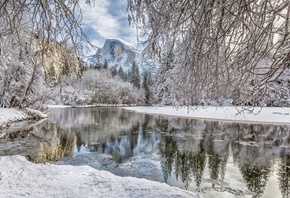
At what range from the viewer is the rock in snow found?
3475 mm

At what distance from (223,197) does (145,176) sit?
5.83 ft

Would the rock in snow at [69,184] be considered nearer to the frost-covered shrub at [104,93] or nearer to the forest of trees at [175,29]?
the forest of trees at [175,29]

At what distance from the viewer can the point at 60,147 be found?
8102 mm

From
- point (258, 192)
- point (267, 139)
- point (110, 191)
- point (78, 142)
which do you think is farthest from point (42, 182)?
point (267, 139)

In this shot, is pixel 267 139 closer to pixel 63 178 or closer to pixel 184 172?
pixel 184 172

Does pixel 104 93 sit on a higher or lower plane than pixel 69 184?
higher

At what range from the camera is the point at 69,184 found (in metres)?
3.87

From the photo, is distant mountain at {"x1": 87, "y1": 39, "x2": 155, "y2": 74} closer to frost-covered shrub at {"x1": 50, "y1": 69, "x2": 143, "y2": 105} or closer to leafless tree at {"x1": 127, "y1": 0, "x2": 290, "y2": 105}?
leafless tree at {"x1": 127, "y1": 0, "x2": 290, "y2": 105}

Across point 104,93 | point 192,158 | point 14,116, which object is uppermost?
point 104,93

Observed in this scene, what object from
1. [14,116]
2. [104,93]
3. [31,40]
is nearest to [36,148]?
[31,40]

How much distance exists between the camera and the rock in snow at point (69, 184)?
3.47 meters

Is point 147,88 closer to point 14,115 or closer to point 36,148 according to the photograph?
point 14,115

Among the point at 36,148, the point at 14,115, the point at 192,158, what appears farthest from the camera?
the point at 14,115

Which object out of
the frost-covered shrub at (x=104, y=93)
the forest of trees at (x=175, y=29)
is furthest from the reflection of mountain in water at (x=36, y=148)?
the frost-covered shrub at (x=104, y=93)
